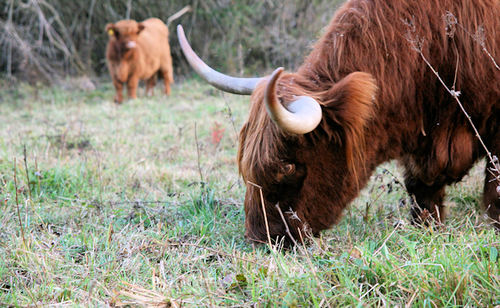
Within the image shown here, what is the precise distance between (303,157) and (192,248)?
803 mm

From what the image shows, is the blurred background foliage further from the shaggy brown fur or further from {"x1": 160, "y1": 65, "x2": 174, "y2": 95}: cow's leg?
the shaggy brown fur

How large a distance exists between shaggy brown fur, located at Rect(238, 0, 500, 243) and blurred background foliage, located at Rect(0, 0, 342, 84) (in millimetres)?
7725

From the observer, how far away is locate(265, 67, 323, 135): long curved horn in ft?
6.19

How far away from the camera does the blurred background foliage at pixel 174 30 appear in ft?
35.4

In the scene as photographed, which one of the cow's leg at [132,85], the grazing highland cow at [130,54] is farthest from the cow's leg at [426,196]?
the cow's leg at [132,85]

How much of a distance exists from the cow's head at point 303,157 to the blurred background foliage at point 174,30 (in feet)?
26.2

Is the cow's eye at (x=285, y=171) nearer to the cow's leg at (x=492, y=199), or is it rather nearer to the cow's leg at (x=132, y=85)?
the cow's leg at (x=492, y=199)

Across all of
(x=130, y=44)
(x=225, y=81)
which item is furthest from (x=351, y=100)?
(x=130, y=44)

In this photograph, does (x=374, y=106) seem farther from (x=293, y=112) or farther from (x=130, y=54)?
(x=130, y=54)

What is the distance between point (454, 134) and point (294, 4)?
9.55 metres

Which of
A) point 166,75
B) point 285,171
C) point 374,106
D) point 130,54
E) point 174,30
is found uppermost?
point 374,106

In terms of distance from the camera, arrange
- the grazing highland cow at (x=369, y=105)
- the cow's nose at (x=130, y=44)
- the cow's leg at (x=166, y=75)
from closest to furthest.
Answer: the grazing highland cow at (x=369, y=105), the cow's nose at (x=130, y=44), the cow's leg at (x=166, y=75)

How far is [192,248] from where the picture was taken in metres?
2.57

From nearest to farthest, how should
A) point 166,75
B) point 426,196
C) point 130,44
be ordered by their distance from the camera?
1. point 426,196
2. point 130,44
3. point 166,75
